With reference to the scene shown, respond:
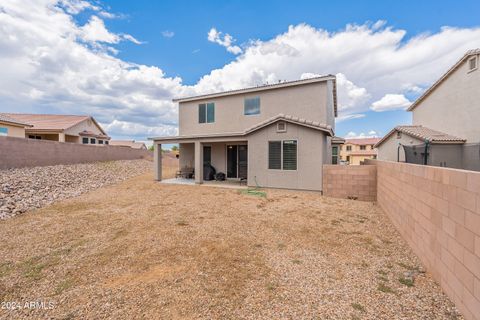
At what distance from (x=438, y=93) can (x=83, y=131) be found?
36.6 m

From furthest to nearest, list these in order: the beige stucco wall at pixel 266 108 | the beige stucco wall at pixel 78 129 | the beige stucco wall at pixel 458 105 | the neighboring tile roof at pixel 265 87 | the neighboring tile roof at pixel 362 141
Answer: the neighboring tile roof at pixel 362 141 → the beige stucco wall at pixel 78 129 → the beige stucco wall at pixel 458 105 → the beige stucco wall at pixel 266 108 → the neighboring tile roof at pixel 265 87

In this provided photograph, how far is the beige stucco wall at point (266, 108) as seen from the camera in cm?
1077

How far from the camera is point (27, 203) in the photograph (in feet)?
24.1

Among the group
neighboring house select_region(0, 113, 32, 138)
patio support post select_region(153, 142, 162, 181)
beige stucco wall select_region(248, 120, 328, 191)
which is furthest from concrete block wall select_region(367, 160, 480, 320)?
neighboring house select_region(0, 113, 32, 138)

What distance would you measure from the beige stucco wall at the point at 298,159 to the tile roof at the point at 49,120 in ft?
79.0

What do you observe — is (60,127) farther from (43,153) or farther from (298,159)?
(298,159)

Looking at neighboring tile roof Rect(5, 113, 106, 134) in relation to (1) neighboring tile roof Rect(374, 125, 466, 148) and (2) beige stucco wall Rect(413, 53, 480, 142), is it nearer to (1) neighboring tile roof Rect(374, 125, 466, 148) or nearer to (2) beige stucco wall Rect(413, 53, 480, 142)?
(1) neighboring tile roof Rect(374, 125, 466, 148)

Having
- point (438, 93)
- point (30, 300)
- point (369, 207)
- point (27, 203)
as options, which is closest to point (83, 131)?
point (27, 203)

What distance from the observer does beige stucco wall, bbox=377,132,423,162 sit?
1383 cm

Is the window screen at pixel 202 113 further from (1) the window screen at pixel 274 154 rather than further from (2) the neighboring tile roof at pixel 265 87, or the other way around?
(1) the window screen at pixel 274 154

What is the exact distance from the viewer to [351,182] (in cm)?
839

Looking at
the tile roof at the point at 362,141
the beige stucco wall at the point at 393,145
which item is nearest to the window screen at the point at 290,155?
the beige stucco wall at the point at 393,145

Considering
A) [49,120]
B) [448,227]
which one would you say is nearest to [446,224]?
[448,227]

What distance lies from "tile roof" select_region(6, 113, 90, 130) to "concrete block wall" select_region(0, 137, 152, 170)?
7840 millimetres
